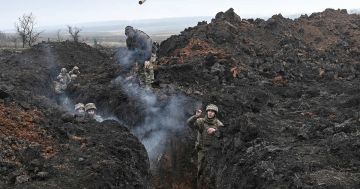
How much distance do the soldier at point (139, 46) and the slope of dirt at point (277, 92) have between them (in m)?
0.96

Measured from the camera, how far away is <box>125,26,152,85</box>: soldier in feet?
75.5

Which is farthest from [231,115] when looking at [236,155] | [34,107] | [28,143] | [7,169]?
[7,169]

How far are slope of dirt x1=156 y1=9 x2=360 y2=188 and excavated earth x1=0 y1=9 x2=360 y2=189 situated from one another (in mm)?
40

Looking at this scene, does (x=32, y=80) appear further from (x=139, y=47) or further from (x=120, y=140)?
(x=120, y=140)

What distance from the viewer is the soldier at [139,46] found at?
2302 centimetres

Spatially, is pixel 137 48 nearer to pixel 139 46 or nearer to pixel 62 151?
pixel 139 46

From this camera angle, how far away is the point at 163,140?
49.2ft

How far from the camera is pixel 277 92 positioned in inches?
756

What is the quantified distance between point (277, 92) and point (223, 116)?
3.68 m

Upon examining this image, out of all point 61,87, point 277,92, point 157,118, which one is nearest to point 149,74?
point 157,118

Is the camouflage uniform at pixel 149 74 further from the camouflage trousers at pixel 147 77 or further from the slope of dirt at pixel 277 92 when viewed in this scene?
the slope of dirt at pixel 277 92

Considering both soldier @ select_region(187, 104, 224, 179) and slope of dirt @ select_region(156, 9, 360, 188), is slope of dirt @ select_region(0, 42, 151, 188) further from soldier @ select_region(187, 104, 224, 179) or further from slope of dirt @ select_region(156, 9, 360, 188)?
slope of dirt @ select_region(156, 9, 360, 188)

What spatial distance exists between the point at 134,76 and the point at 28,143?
10.6 meters

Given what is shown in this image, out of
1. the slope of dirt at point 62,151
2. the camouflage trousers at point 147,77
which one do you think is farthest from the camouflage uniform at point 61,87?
the slope of dirt at point 62,151
